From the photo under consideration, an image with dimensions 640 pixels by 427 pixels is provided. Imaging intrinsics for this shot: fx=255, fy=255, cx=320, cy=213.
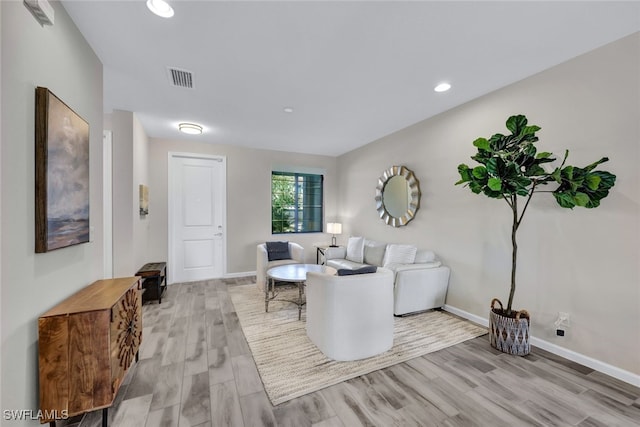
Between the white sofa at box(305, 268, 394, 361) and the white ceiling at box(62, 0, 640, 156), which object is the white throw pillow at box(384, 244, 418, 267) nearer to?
the white sofa at box(305, 268, 394, 361)

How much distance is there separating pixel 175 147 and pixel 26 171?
12.0ft

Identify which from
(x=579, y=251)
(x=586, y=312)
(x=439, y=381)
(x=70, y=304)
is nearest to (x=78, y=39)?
(x=70, y=304)

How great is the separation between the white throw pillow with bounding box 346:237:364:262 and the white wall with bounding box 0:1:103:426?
12.1 feet

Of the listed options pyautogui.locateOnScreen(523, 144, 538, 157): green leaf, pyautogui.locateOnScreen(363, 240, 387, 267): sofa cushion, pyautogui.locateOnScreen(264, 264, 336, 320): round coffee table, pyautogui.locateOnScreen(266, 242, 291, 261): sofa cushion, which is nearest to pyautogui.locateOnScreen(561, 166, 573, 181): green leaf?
pyautogui.locateOnScreen(523, 144, 538, 157): green leaf

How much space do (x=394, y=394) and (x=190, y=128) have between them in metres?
4.22

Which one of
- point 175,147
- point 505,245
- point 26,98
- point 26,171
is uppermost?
point 175,147

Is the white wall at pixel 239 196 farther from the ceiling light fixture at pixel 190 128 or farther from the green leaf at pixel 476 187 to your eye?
the green leaf at pixel 476 187

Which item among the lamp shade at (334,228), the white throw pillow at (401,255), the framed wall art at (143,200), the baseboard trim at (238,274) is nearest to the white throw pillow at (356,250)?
the white throw pillow at (401,255)

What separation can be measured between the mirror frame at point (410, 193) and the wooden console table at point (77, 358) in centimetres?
363

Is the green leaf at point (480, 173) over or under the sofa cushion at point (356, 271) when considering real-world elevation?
over

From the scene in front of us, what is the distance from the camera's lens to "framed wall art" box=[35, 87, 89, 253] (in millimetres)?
1433

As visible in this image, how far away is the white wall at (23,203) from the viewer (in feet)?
4.00

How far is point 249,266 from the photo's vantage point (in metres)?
5.25

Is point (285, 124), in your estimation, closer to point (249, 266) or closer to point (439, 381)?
point (249, 266)
